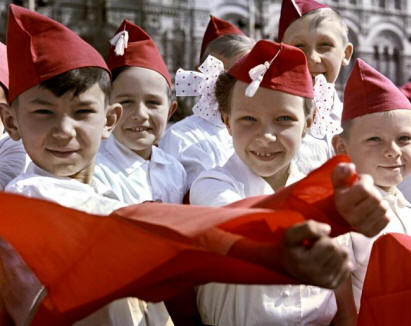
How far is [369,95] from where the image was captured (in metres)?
2.21

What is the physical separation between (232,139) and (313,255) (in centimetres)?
101

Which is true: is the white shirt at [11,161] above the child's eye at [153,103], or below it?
below

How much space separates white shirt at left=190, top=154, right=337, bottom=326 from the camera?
5.90ft

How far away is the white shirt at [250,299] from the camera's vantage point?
180cm

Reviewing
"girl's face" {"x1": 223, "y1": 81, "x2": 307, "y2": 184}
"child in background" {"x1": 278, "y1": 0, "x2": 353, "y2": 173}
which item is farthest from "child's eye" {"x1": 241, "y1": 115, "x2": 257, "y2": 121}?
"child in background" {"x1": 278, "y1": 0, "x2": 353, "y2": 173}

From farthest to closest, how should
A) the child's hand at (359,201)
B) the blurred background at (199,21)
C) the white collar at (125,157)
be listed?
the blurred background at (199,21) < the white collar at (125,157) < the child's hand at (359,201)

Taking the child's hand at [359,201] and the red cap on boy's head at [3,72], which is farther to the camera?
the red cap on boy's head at [3,72]

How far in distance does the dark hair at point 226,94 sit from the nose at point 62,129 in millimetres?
573

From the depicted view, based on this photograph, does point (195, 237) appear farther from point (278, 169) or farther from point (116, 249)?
point (278, 169)

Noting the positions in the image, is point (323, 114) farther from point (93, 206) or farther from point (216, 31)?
point (216, 31)

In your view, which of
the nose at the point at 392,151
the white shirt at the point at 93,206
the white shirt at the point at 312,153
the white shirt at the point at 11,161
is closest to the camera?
the white shirt at the point at 93,206

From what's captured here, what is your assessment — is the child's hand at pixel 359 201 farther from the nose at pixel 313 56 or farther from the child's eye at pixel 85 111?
the nose at pixel 313 56

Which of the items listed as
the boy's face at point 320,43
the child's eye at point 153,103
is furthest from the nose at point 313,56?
the child's eye at point 153,103

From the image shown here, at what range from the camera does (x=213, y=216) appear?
132 cm
